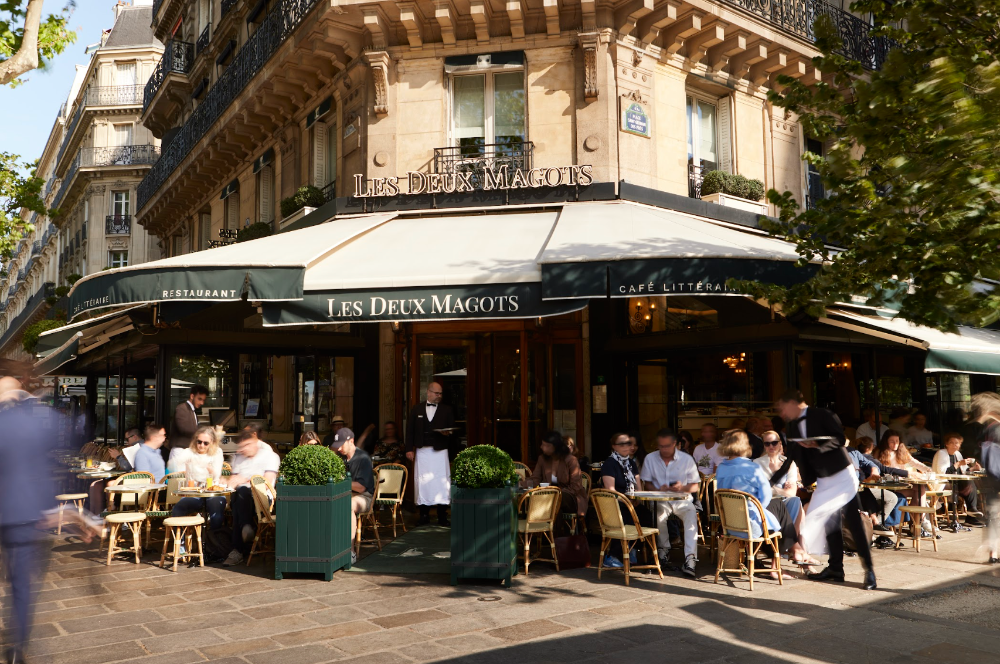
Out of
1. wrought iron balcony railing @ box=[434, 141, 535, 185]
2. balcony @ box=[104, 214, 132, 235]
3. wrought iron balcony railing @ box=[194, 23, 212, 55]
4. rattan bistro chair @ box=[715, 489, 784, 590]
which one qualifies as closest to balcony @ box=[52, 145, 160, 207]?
balcony @ box=[104, 214, 132, 235]

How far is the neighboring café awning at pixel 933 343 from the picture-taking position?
8195mm

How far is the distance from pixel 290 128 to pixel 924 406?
12.3 m

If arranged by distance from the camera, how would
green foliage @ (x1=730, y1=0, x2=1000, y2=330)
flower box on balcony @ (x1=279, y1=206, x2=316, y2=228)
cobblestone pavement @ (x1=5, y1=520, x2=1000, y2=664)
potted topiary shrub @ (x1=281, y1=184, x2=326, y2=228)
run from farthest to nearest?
potted topiary shrub @ (x1=281, y1=184, x2=326, y2=228), flower box on balcony @ (x1=279, y1=206, x2=316, y2=228), cobblestone pavement @ (x1=5, y1=520, x2=1000, y2=664), green foliage @ (x1=730, y1=0, x2=1000, y2=330)

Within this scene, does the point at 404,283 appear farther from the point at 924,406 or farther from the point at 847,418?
the point at 924,406

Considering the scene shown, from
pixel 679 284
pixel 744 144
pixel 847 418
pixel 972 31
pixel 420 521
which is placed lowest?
pixel 420 521

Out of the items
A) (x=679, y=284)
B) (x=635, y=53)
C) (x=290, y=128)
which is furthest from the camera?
(x=290, y=128)

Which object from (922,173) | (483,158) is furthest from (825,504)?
(483,158)

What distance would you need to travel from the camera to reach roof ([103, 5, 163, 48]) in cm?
4169

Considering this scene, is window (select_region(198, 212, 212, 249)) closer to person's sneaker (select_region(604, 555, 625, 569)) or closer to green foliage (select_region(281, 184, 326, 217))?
green foliage (select_region(281, 184, 326, 217))

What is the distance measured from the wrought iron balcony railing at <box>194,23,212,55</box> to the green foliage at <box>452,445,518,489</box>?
54.5 feet

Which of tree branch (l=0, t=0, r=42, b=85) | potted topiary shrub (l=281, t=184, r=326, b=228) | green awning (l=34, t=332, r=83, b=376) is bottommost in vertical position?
green awning (l=34, t=332, r=83, b=376)

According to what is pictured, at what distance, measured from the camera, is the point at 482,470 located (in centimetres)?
706

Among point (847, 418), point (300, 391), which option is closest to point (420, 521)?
point (300, 391)

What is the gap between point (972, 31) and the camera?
6367 mm
